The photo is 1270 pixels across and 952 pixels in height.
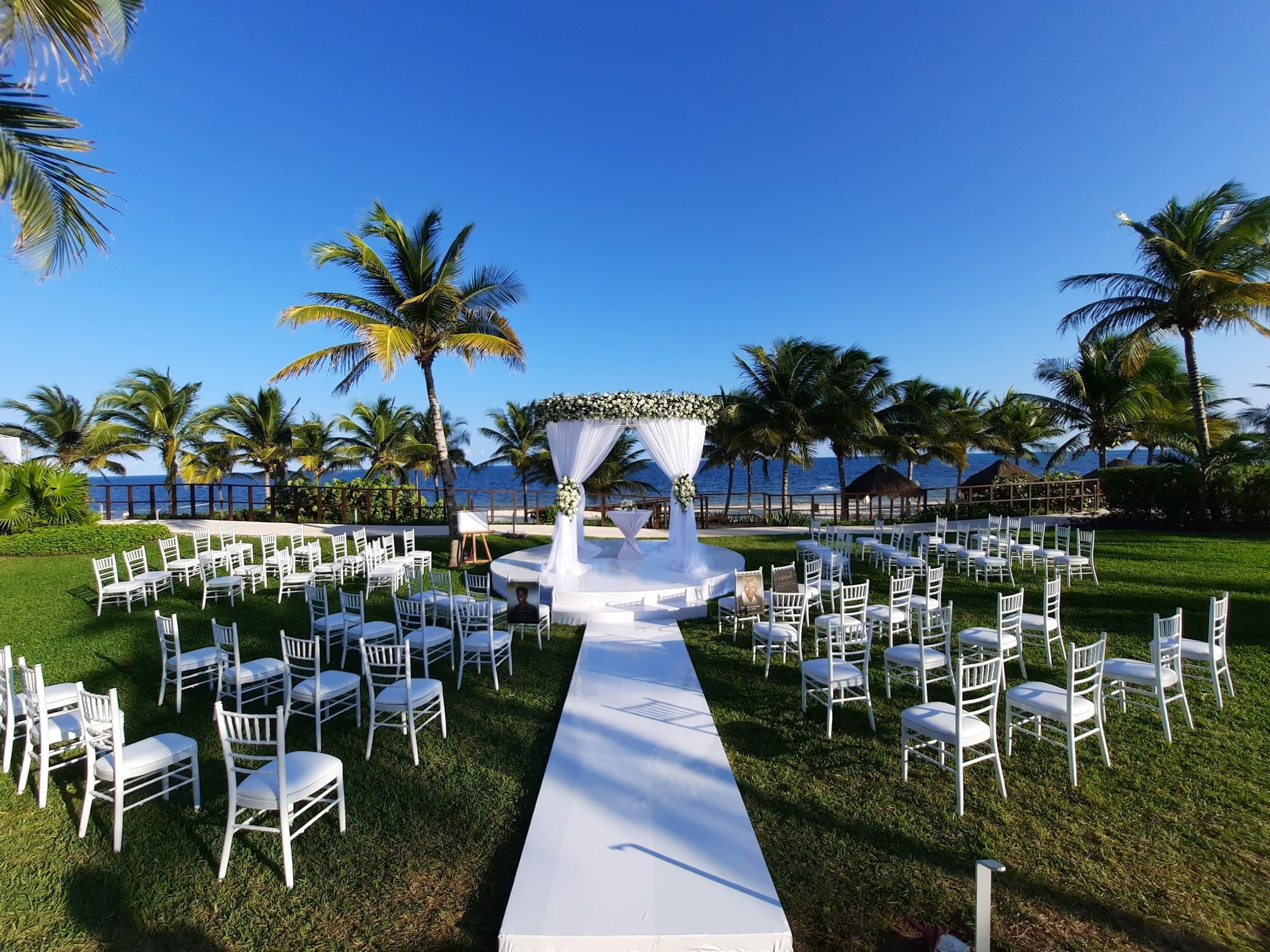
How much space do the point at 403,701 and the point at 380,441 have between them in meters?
21.3

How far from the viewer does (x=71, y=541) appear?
45.9 feet

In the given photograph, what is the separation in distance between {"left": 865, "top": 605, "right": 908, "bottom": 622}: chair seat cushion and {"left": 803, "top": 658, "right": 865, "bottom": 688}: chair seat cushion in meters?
1.71

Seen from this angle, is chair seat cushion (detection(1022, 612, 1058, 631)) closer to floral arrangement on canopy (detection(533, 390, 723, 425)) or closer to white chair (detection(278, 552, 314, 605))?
floral arrangement on canopy (detection(533, 390, 723, 425))

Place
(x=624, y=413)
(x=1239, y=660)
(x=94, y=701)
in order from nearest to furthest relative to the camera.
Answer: (x=94, y=701)
(x=1239, y=660)
(x=624, y=413)

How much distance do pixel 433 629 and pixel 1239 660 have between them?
9.26 metres

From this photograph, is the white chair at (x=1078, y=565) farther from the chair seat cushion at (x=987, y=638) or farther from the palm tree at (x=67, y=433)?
the palm tree at (x=67, y=433)

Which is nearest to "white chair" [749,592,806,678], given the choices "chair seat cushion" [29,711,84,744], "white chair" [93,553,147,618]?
"chair seat cushion" [29,711,84,744]

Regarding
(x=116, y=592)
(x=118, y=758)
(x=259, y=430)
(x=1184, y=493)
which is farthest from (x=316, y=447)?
(x=1184, y=493)

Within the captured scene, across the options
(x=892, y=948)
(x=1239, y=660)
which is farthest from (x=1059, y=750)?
(x=1239, y=660)

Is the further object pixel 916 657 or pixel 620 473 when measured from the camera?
pixel 620 473

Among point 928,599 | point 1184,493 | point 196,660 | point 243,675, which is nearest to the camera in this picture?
point 243,675

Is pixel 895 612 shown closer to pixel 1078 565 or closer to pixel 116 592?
pixel 1078 565

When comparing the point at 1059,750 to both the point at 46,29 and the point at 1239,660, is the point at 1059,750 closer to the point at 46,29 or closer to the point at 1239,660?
the point at 1239,660

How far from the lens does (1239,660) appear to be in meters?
6.84
